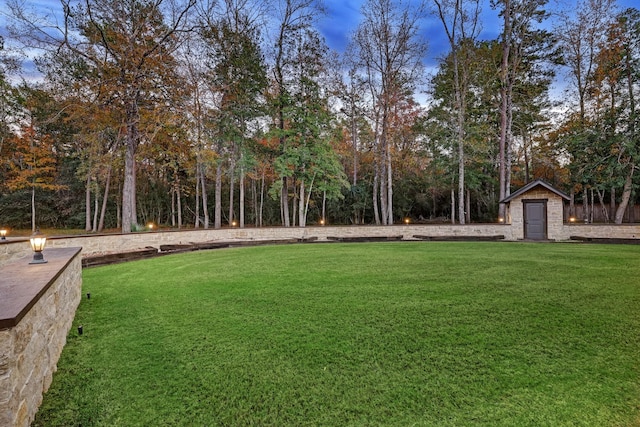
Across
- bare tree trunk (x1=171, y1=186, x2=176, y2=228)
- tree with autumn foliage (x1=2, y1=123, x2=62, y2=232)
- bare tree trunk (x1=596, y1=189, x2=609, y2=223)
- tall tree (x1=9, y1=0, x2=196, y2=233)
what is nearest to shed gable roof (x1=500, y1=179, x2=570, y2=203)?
bare tree trunk (x1=596, y1=189, x2=609, y2=223)

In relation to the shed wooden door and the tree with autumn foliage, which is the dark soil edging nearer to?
the shed wooden door

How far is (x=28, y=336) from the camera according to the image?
65.7 inches

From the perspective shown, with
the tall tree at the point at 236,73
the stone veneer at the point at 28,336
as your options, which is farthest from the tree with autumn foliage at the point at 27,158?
the stone veneer at the point at 28,336

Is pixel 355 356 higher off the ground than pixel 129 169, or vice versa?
pixel 129 169

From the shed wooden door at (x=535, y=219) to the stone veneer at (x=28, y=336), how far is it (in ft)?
49.0

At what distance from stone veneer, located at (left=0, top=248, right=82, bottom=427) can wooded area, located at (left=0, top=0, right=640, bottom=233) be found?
9.72 m

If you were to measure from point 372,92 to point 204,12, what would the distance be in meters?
9.24

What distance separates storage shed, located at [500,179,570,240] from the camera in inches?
488

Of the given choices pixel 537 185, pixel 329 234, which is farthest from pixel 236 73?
pixel 537 185

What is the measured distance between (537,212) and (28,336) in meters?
15.3

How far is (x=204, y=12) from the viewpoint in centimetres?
1423

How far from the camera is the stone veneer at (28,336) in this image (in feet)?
4.49

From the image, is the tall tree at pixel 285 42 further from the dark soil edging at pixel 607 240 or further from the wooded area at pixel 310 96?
the dark soil edging at pixel 607 240

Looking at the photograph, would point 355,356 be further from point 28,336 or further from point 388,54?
point 388,54
